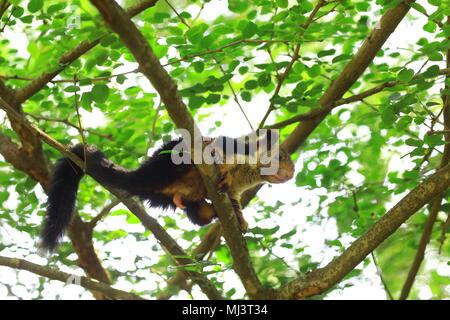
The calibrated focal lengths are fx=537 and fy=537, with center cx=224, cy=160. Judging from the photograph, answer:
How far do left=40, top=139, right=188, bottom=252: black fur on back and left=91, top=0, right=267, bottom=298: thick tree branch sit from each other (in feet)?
3.16

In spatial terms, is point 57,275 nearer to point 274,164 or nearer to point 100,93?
point 100,93

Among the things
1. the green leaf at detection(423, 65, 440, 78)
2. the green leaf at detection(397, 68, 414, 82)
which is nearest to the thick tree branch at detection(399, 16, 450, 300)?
the green leaf at detection(423, 65, 440, 78)

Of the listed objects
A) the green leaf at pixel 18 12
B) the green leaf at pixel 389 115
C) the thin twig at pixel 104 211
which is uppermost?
the green leaf at pixel 18 12

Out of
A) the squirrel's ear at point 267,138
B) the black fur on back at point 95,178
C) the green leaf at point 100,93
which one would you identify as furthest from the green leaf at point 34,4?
the squirrel's ear at point 267,138

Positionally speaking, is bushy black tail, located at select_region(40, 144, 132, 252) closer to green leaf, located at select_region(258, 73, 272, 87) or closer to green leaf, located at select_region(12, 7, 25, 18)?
green leaf, located at select_region(12, 7, 25, 18)

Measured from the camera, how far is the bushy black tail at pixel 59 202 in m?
4.49

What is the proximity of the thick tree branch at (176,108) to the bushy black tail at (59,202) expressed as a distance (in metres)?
1.48

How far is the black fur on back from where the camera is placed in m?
4.45

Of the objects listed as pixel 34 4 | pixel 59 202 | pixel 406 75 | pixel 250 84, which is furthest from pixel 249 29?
pixel 59 202

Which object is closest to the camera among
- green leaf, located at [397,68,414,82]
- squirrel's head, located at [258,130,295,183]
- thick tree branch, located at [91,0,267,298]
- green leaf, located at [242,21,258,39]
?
thick tree branch, located at [91,0,267,298]

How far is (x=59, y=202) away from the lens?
15.1ft

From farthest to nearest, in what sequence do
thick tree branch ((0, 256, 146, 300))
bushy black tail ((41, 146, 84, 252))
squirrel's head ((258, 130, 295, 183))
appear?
squirrel's head ((258, 130, 295, 183)), bushy black tail ((41, 146, 84, 252)), thick tree branch ((0, 256, 146, 300))

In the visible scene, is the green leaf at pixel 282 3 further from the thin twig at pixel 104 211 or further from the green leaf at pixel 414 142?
the thin twig at pixel 104 211
